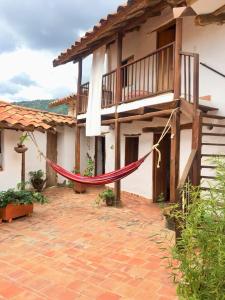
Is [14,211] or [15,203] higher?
[15,203]

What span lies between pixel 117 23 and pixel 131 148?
13.3 feet

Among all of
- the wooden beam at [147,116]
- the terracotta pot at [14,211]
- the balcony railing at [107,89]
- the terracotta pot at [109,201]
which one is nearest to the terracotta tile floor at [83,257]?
the terracotta pot at [14,211]

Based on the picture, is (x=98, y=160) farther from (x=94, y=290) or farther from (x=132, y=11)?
(x=94, y=290)

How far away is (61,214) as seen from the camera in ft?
20.9

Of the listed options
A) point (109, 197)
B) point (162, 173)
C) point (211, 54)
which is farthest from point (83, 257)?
point (211, 54)

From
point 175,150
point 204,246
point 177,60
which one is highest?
point 177,60

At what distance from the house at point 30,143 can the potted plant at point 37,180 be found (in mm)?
220

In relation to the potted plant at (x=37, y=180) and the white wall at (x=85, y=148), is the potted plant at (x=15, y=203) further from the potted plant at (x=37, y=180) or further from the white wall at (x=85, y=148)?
the white wall at (x=85, y=148)

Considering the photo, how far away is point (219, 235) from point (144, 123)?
640 cm

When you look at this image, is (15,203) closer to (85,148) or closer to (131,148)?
(131,148)

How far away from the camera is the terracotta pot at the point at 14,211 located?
5.61 m

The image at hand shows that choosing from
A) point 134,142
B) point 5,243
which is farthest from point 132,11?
point 5,243

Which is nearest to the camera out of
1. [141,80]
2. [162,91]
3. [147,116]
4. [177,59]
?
[177,59]

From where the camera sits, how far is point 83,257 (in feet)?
13.0
